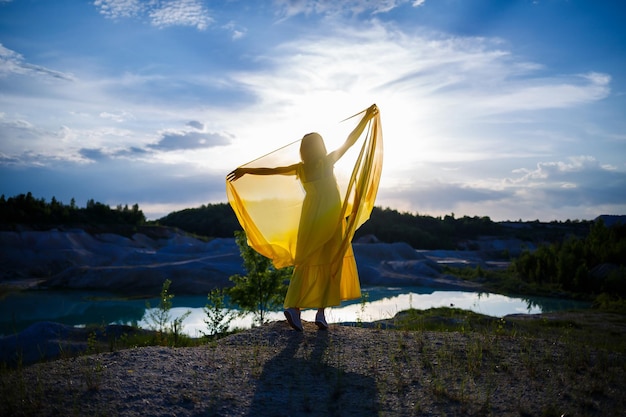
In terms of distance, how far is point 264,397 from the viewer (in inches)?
154

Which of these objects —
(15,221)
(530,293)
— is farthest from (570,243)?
(15,221)

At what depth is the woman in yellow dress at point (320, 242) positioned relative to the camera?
5.86 meters

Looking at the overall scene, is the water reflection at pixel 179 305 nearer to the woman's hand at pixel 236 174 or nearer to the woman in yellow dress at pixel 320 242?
the woman's hand at pixel 236 174

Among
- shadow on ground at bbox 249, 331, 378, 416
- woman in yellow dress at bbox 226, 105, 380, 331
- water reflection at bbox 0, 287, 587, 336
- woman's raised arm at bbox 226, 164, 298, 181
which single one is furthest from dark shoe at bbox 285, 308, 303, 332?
water reflection at bbox 0, 287, 587, 336

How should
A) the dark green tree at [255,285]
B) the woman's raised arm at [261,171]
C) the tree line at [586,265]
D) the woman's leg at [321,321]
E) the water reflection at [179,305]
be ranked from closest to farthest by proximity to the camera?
1. the woman's leg at [321,321]
2. the woman's raised arm at [261,171]
3. the dark green tree at [255,285]
4. the water reflection at [179,305]
5. the tree line at [586,265]

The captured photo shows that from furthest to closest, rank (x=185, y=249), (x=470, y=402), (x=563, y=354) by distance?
1. (x=185, y=249)
2. (x=563, y=354)
3. (x=470, y=402)

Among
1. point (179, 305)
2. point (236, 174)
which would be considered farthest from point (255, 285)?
point (179, 305)

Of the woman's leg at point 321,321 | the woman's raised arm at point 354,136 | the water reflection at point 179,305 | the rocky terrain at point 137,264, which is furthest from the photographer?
the rocky terrain at point 137,264

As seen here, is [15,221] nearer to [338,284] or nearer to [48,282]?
[48,282]

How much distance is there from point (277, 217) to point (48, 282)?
22.1 m

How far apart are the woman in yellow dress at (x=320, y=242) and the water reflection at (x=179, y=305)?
9248mm

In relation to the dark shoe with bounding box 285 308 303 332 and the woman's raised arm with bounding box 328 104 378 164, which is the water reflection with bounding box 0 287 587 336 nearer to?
the dark shoe with bounding box 285 308 303 332

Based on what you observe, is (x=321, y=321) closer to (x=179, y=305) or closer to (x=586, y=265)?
(x=179, y=305)

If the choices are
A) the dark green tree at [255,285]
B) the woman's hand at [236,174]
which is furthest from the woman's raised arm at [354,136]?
the dark green tree at [255,285]
